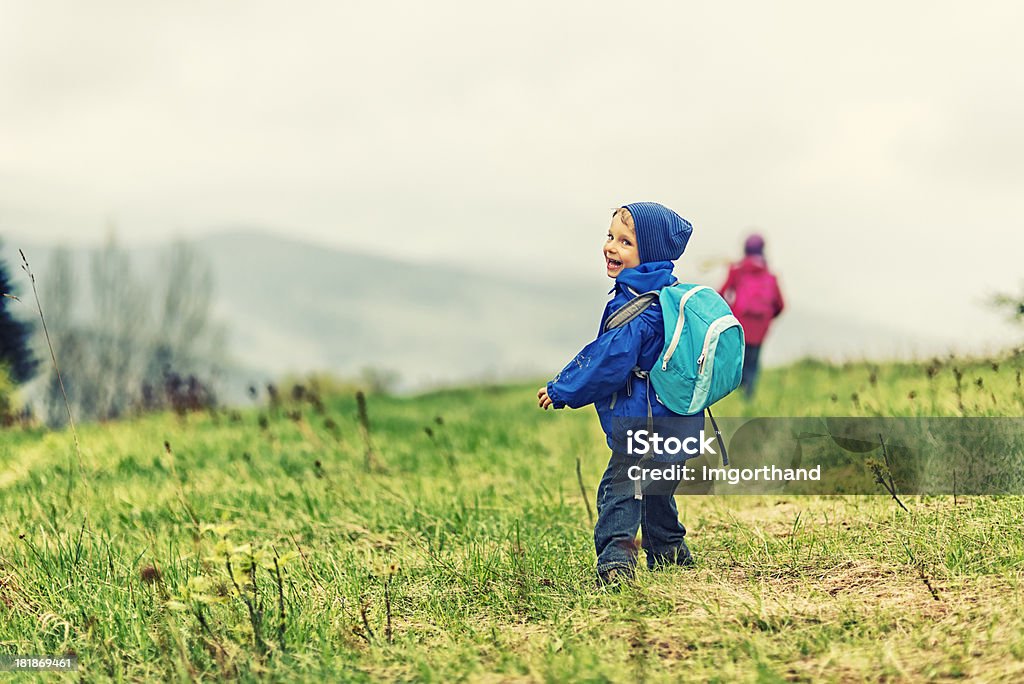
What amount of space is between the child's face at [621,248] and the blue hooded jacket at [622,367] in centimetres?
5

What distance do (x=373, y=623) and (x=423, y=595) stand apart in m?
0.40

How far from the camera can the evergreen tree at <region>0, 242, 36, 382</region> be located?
8242 mm

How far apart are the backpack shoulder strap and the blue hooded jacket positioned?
23 millimetres

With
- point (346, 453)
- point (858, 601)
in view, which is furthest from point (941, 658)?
point (346, 453)

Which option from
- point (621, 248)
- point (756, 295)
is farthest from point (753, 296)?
point (621, 248)

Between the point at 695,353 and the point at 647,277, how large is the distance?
442mm

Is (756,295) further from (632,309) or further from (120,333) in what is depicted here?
(120,333)

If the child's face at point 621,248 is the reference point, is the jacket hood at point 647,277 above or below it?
below

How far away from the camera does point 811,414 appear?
27.5ft

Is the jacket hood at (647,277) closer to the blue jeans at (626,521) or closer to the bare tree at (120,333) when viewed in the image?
the blue jeans at (626,521)

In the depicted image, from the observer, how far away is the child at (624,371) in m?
4.37

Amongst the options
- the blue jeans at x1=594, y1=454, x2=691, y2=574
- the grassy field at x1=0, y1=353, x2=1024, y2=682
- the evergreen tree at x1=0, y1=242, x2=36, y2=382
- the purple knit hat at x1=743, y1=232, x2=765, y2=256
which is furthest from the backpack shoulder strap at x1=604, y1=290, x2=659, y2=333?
the purple knit hat at x1=743, y1=232, x2=765, y2=256

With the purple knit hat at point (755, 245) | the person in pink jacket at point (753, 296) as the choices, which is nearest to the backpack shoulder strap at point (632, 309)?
the person in pink jacket at point (753, 296)

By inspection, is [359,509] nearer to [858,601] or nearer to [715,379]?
[715,379]
